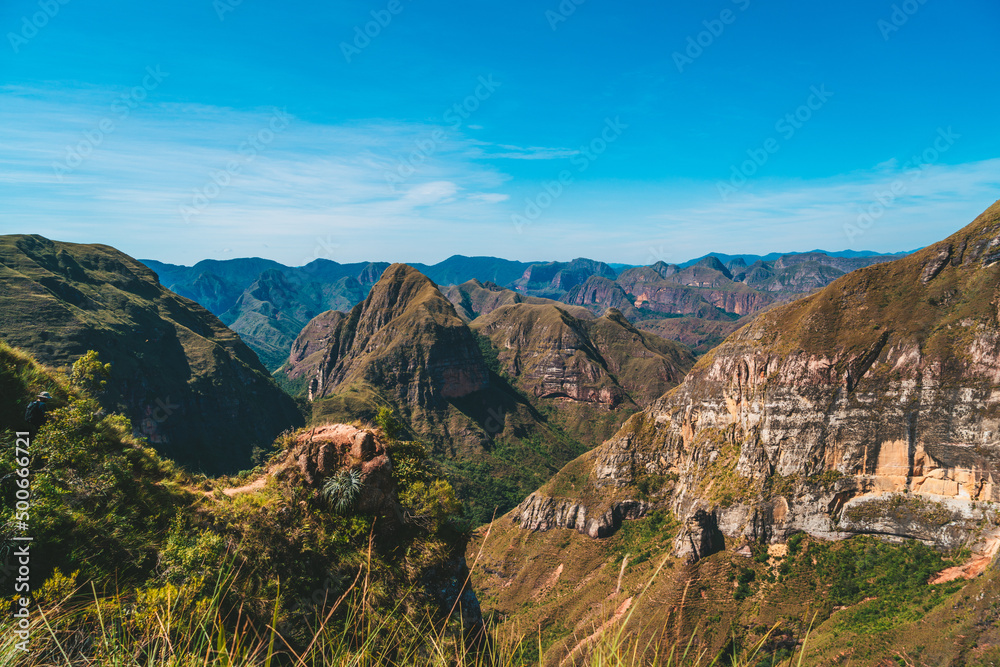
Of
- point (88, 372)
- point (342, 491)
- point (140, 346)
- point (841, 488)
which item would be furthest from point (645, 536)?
point (140, 346)

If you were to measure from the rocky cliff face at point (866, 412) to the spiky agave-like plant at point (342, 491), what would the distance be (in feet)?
216

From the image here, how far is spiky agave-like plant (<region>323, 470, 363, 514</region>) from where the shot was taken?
896 inches

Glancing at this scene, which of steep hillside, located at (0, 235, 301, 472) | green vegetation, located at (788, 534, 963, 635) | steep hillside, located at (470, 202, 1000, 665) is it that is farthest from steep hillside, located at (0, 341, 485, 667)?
steep hillside, located at (0, 235, 301, 472)

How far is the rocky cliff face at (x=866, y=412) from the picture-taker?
58750mm

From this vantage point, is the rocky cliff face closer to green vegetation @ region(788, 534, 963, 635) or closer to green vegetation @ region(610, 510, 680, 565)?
green vegetation @ region(788, 534, 963, 635)

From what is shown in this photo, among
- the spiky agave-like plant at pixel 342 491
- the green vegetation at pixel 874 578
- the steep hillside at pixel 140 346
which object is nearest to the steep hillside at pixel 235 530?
the spiky agave-like plant at pixel 342 491

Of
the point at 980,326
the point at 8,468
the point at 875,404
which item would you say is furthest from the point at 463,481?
the point at 8,468

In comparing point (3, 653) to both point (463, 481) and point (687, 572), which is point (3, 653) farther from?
point (463, 481)

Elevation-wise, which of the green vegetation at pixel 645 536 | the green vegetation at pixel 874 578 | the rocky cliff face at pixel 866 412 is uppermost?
the rocky cliff face at pixel 866 412

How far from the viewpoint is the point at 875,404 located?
6556cm

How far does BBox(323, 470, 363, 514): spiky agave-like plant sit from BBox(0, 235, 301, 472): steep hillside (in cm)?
11228

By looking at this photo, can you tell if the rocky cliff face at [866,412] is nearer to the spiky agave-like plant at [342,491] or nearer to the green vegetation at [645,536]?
the green vegetation at [645,536]

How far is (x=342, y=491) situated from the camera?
22.9 metres

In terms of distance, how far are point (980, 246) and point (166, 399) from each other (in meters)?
186
